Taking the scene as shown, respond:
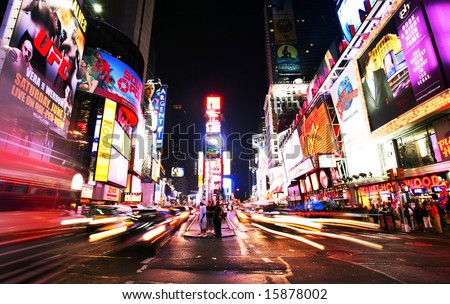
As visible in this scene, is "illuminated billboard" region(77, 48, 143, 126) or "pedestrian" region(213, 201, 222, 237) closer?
"pedestrian" region(213, 201, 222, 237)

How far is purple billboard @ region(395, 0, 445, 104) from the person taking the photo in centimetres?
1617

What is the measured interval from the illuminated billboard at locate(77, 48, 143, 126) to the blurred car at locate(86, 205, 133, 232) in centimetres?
2842

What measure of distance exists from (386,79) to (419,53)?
4084mm

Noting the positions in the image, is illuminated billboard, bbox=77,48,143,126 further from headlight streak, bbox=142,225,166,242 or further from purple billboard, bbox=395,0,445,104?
purple billboard, bbox=395,0,445,104

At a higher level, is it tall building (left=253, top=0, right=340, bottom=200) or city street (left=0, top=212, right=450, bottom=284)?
tall building (left=253, top=0, right=340, bottom=200)

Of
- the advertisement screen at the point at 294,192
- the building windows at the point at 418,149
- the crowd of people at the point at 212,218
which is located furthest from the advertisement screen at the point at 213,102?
the crowd of people at the point at 212,218

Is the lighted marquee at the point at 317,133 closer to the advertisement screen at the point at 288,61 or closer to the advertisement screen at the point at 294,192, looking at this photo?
the advertisement screen at the point at 294,192

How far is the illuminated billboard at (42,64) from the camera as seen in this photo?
1798 cm

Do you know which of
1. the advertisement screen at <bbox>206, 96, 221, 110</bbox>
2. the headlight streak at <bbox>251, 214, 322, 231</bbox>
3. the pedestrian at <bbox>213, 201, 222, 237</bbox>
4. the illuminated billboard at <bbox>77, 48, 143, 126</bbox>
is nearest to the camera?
the pedestrian at <bbox>213, 201, 222, 237</bbox>

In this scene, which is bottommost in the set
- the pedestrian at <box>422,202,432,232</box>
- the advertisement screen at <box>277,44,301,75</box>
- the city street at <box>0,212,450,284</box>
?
the city street at <box>0,212,450,284</box>

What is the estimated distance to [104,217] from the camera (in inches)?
598

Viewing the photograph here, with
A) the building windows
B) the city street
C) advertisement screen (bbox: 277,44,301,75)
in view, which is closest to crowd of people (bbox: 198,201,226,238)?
the city street

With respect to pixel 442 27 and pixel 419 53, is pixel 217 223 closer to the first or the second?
pixel 419 53
